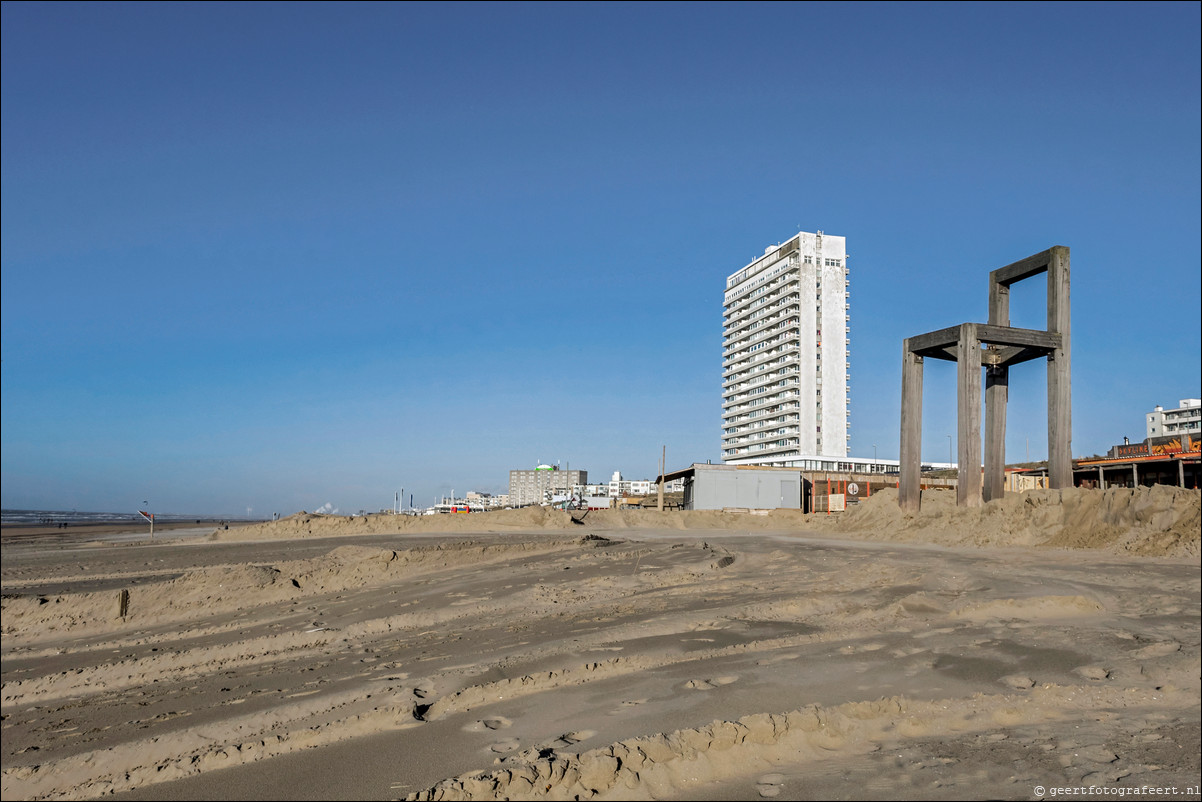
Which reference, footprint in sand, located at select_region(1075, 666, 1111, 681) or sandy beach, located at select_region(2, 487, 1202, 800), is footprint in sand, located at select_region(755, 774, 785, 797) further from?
footprint in sand, located at select_region(1075, 666, 1111, 681)

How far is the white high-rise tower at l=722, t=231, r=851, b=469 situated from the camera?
9819cm

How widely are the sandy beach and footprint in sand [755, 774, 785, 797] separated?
0.6 inches

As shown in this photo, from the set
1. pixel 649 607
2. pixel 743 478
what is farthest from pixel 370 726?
pixel 743 478

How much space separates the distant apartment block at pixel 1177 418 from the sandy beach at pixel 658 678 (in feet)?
407

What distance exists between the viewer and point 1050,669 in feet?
20.9

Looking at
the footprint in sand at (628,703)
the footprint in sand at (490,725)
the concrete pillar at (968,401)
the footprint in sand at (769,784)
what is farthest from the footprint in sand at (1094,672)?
the concrete pillar at (968,401)

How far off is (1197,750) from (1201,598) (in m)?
4.10

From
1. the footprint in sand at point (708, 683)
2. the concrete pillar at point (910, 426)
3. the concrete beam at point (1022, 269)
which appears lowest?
the footprint in sand at point (708, 683)

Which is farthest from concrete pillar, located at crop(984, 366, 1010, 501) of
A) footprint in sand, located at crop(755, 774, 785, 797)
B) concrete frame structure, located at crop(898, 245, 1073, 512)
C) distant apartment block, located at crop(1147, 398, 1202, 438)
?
distant apartment block, located at crop(1147, 398, 1202, 438)

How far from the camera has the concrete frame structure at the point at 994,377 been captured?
18.8 m

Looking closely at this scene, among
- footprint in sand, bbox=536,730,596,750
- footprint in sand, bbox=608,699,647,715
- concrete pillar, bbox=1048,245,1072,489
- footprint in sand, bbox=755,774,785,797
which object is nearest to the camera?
footprint in sand, bbox=755,774,785,797

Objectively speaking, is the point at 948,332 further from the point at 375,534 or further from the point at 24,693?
the point at 375,534

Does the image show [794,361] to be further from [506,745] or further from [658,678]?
[506,745]

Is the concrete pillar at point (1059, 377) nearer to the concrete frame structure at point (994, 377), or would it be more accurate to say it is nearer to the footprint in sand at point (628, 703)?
the concrete frame structure at point (994, 377)
